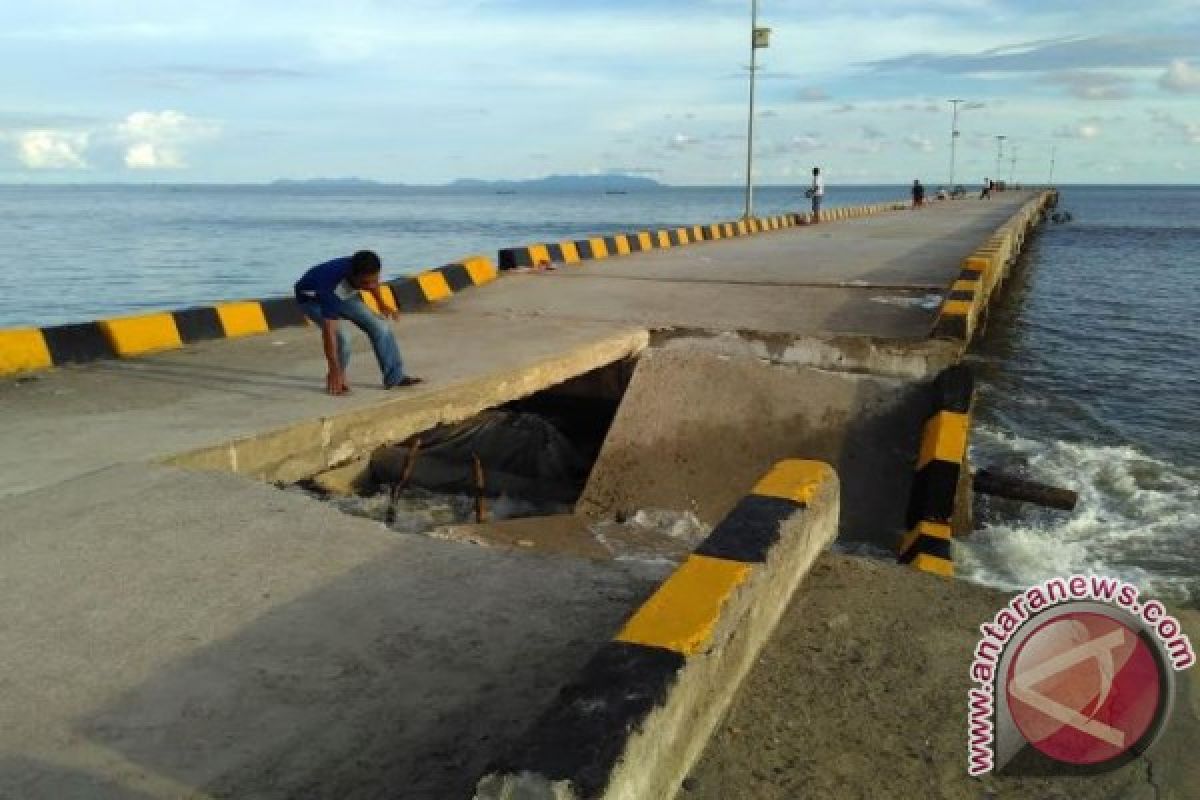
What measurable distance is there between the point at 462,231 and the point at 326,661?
2265 inches

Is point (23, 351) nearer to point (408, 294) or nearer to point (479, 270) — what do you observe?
point (408, 294)

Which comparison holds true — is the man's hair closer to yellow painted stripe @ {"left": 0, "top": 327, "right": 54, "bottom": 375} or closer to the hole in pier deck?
the hole in pier deck

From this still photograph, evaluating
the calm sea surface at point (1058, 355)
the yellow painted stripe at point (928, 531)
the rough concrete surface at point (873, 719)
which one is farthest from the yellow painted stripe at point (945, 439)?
the rough concrete surface at point (873, 719)

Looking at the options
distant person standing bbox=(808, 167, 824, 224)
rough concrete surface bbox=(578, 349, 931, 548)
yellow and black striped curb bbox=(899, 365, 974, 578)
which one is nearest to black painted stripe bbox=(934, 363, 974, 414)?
yellow and black striped curb bbox=(899, 365, 974, 578)

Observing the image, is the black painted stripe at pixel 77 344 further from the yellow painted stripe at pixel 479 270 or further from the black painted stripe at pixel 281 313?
the yellow painted stripe at pixel 479 270

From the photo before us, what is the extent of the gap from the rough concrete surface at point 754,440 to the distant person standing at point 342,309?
A: 5.76 ft

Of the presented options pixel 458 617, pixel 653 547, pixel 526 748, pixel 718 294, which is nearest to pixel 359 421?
pixel 653 547

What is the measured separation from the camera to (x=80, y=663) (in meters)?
2.71

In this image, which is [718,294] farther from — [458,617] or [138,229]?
[138,229]

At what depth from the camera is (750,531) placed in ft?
9.98

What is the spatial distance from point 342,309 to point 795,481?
3474 mm

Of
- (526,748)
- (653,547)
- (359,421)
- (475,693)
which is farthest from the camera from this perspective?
(653,547)

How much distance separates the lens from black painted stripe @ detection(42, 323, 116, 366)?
6.93m

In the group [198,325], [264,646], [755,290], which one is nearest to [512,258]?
[755,290]
